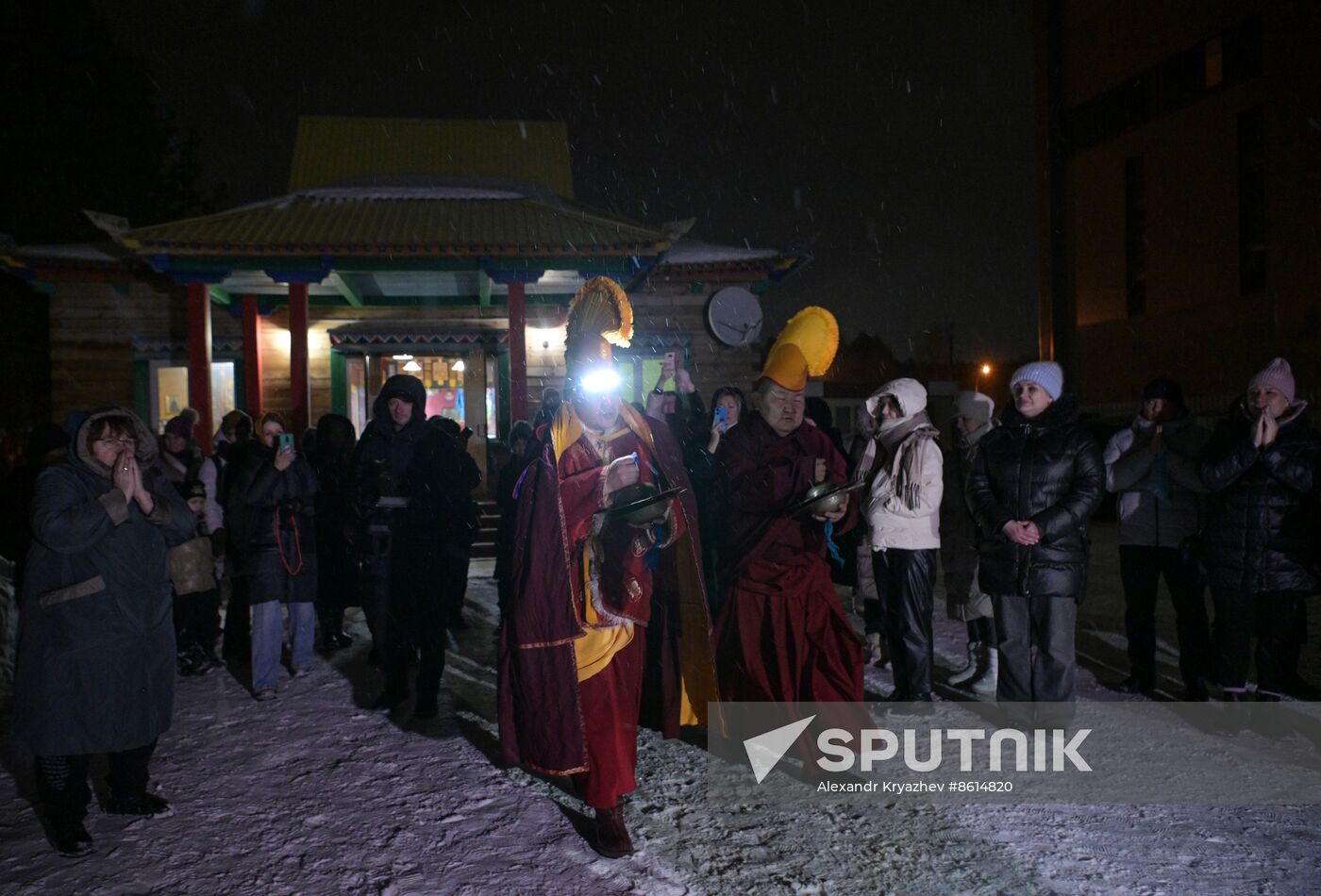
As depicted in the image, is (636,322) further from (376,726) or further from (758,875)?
(758,875)

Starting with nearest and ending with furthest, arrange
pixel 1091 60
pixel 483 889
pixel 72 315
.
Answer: pixel 483 889
pixel 72 315
pixel 1091 60

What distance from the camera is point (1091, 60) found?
979 inches

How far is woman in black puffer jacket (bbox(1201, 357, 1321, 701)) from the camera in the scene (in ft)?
14.6

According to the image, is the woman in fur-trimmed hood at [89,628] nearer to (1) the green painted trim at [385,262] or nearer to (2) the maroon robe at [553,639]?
(2) the maroon robe at [553,639]

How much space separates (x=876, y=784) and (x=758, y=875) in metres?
1.03

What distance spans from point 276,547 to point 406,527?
1.02 metres

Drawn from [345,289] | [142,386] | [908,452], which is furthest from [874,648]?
[142,386]

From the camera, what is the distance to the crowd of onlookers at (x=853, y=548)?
342cm

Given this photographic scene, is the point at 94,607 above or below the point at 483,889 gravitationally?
above

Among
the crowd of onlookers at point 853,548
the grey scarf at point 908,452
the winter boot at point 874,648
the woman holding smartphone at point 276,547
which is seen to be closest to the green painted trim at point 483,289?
the woman holding smartphone at point 276,547

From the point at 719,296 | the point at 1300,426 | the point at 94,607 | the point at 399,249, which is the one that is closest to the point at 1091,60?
the point at 719,296

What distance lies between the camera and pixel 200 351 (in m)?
12.9

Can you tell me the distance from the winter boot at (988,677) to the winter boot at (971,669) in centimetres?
5

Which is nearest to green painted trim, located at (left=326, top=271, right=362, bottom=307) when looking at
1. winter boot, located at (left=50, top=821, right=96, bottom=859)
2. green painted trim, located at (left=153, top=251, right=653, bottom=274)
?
green painted trim, located at (left=153, top=251, right=653, bottom=274)
